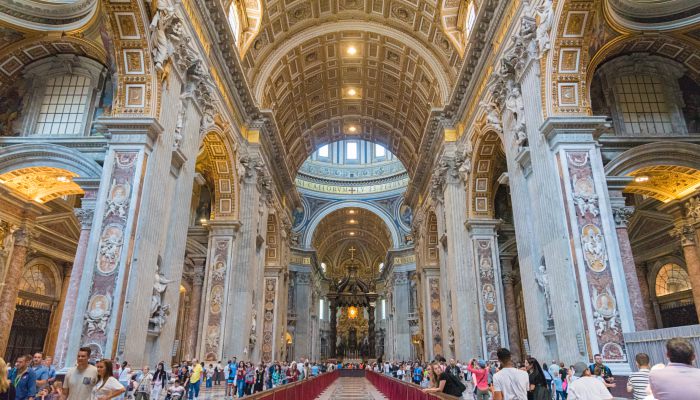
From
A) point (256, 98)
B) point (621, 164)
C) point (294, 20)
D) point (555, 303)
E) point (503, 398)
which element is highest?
point (294, 20)

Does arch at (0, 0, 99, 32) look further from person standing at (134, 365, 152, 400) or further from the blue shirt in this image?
the blue shirt

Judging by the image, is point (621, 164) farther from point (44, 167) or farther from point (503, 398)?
point (44, 167)

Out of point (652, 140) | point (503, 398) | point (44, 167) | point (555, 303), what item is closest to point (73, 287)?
point (44, 167)

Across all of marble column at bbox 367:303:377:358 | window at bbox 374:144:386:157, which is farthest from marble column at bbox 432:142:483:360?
marble column at bbox 367:303:377:358

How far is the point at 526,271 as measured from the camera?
34.9ft

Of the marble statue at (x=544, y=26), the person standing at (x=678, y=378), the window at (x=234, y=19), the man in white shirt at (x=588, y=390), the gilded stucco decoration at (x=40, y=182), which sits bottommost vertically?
the man in white shirt at (x=588, y=390)

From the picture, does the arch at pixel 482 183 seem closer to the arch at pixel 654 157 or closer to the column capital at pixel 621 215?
the arch at pixel 654 157

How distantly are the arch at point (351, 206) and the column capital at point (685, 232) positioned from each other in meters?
27.8

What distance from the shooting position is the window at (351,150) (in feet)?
145

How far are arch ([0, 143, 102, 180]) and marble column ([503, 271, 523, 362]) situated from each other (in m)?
13.7

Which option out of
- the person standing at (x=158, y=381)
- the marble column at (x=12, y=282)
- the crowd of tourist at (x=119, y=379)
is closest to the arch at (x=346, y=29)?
the marble column at (x=12, y=282)

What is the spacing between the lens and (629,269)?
927cm

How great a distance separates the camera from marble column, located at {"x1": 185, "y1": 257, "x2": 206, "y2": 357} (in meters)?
17.8

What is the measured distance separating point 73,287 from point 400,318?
3181cm
